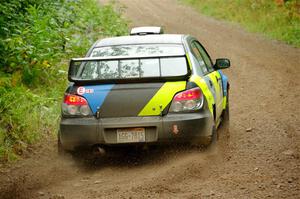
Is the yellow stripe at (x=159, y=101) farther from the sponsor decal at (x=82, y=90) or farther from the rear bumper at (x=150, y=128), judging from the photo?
the sponsor decal at (x=82, y=90)

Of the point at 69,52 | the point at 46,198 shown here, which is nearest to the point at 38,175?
the point at 46,198

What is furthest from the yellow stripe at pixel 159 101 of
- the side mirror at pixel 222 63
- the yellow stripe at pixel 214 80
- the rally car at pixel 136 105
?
the side mirror at pixel 222 63

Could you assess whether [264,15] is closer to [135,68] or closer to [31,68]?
[31,68]

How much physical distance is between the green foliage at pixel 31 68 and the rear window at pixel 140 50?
1.65 meters

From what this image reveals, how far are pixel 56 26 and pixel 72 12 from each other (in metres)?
2.77

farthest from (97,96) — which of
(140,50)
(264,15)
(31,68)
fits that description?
(264,15)

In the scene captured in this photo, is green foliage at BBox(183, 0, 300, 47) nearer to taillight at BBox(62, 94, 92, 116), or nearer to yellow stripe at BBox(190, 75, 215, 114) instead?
yellow stripe at BBox(190, 75, 215, 114)

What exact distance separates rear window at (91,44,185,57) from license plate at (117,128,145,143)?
3.85 ft

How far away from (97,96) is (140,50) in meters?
1.09

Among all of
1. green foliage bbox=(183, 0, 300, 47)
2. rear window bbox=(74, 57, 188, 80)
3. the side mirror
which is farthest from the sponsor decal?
green foliage bbox=(183, 0, 300, 47)

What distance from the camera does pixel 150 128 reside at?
6371 mm

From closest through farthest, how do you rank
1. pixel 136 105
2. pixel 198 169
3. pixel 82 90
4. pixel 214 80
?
pixel 198 169, pixel 136 105, pixel 82 90, pixel 214 80

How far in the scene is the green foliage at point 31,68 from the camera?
8086 millimetres

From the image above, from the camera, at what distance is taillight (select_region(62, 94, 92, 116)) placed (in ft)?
21.3
